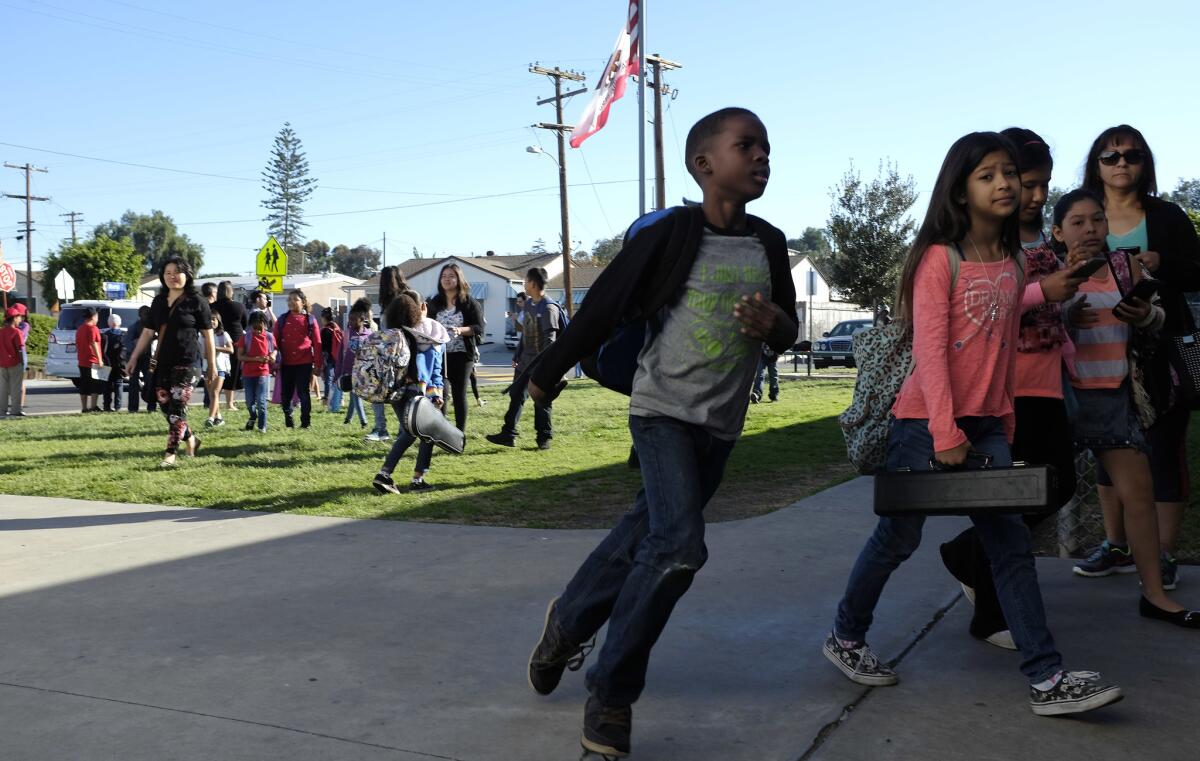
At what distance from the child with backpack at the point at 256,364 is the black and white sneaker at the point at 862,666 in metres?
10.6

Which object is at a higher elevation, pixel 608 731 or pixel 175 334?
pixel 175 334

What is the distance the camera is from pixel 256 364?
1353 cm

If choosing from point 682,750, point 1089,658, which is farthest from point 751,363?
point 1089,658

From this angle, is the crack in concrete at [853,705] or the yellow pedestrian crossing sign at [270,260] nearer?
the crack in concrete at [853,705]

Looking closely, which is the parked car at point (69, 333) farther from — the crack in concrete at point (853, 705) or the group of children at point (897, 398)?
the group of children at point (897, 398)

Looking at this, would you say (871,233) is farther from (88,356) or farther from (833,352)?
(88,356)

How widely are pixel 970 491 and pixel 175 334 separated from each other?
778 cm

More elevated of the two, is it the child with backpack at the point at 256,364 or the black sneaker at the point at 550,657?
the child with backpack at the point at 256,364

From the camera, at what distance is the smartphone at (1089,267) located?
3.44m

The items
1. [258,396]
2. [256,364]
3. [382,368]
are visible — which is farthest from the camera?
[256,364]

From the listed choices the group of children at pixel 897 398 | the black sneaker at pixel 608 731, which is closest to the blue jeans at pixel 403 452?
the group of children at pixel 897 398

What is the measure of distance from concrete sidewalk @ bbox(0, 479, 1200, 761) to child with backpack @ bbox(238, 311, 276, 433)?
715 centimetres

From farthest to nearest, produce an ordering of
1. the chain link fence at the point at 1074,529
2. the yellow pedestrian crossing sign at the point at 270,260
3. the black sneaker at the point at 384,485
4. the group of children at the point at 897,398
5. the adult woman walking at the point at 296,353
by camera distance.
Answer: the yellow pedestrian crossing sign at the point at 270,260, the adult woman walking at the point at 296,353, the black sneaker at the point at 384,485, the chain link fence at the point at 1074,529, the group of children at the point at 897,398

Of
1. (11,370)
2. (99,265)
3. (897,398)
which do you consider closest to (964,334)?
(897,398)
